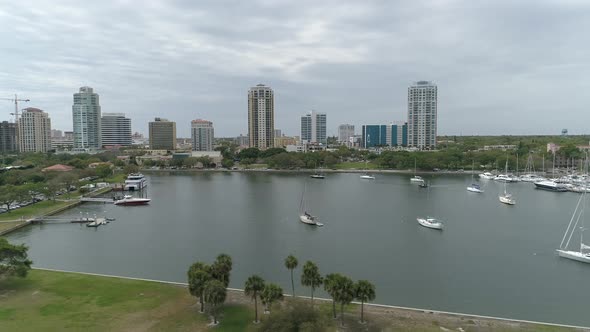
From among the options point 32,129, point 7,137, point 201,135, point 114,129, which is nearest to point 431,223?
point 201,135

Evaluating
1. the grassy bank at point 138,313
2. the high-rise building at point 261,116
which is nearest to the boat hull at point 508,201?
the grassy bank at point 138,313

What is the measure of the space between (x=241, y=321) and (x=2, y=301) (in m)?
10.0

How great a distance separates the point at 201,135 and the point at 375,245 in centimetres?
11216

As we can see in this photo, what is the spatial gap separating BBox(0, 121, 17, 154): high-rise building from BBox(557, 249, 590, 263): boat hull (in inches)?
5013

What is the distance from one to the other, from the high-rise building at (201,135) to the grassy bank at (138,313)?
115143mm

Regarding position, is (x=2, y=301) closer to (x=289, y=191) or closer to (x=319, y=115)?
(x=289, y=191)

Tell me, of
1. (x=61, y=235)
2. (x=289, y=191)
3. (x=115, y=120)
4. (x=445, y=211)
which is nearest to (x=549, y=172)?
(x=445, y=211)

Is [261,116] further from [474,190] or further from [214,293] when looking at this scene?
[214,293]

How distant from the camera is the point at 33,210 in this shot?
121 ft

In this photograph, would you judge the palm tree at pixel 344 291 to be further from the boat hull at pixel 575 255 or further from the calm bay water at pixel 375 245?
the boat hull at pixel 575 255

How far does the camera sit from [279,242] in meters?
26.8

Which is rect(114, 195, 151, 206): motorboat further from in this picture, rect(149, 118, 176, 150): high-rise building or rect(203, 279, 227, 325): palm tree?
rect(149, 118, 176, 150): high-rise building

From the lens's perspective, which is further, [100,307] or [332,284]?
[100,307]

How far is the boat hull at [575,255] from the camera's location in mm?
22105
